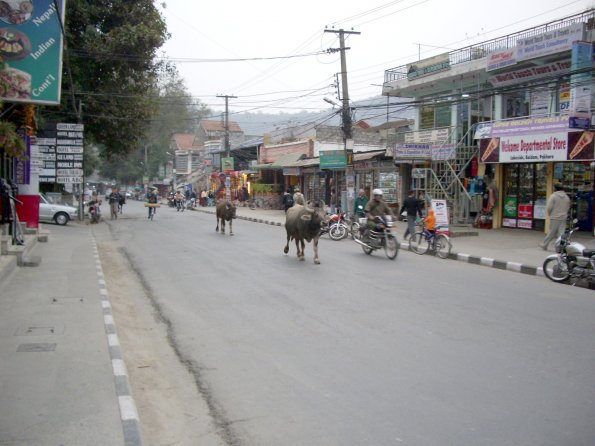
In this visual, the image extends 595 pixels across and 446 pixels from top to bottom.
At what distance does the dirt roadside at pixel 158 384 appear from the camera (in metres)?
4.73

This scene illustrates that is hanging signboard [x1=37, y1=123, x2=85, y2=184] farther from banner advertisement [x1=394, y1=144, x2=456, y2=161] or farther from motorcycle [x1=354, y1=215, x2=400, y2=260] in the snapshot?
motorcycle [x1=354, y1=215, x2=400, y2=260]

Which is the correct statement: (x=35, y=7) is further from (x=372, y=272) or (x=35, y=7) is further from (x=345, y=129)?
(x=345, y=129)

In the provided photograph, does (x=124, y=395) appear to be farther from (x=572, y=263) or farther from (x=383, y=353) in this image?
(x=572, y=263)

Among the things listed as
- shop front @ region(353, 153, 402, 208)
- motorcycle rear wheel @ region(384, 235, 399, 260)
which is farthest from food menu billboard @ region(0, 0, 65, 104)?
shop front @ region(353, 153, 402, 208)

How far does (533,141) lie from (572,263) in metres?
9.26

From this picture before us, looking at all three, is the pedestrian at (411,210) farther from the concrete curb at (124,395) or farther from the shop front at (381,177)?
the concrete curb at (124,395)

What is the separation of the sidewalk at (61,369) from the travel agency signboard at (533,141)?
50.6 ft

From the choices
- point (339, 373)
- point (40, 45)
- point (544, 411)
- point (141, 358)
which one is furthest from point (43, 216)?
point (544, 411)

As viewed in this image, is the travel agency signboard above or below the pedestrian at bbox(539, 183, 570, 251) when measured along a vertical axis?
above

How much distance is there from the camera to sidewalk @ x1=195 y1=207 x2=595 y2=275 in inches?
581

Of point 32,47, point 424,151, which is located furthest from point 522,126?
point 32,47

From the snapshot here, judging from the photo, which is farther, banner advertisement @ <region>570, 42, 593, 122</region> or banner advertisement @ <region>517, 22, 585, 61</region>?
banner advertisement @ <region>517, 22, 585, 61</region>

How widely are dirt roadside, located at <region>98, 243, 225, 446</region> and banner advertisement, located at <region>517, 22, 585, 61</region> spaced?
17.2 meters

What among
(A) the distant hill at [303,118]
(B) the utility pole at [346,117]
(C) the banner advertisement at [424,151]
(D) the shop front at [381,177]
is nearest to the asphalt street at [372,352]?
(C) the banner advertisement at [424,151]
